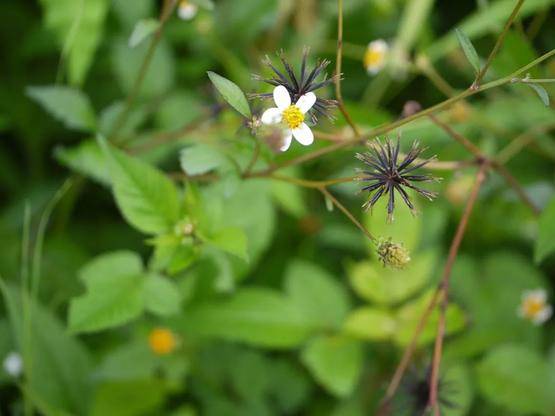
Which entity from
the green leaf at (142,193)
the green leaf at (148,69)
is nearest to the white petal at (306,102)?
the green leaf at (142,193)

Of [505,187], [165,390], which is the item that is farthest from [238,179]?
[505,187]

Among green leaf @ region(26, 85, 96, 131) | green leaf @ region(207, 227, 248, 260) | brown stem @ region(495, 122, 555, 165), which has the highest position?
brown stem @ region(495, 122, 555, 165)

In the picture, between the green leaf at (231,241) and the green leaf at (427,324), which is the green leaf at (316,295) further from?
the green leaf at (231,241)

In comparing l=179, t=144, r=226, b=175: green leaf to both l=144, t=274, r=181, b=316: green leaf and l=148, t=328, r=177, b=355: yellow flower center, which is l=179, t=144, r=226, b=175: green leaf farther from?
l=148, t=328, r=177, b=355: yellow flower center

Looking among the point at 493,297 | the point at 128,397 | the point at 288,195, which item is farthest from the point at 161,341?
the point at 493,297

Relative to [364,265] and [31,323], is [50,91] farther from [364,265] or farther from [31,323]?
[364,265]

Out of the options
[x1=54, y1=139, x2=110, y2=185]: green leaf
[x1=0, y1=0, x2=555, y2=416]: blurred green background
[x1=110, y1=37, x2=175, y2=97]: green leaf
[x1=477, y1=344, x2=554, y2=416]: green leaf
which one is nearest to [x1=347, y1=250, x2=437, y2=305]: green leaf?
[x1=0, y1=0, x2=555, y2=416]: blurred green background
